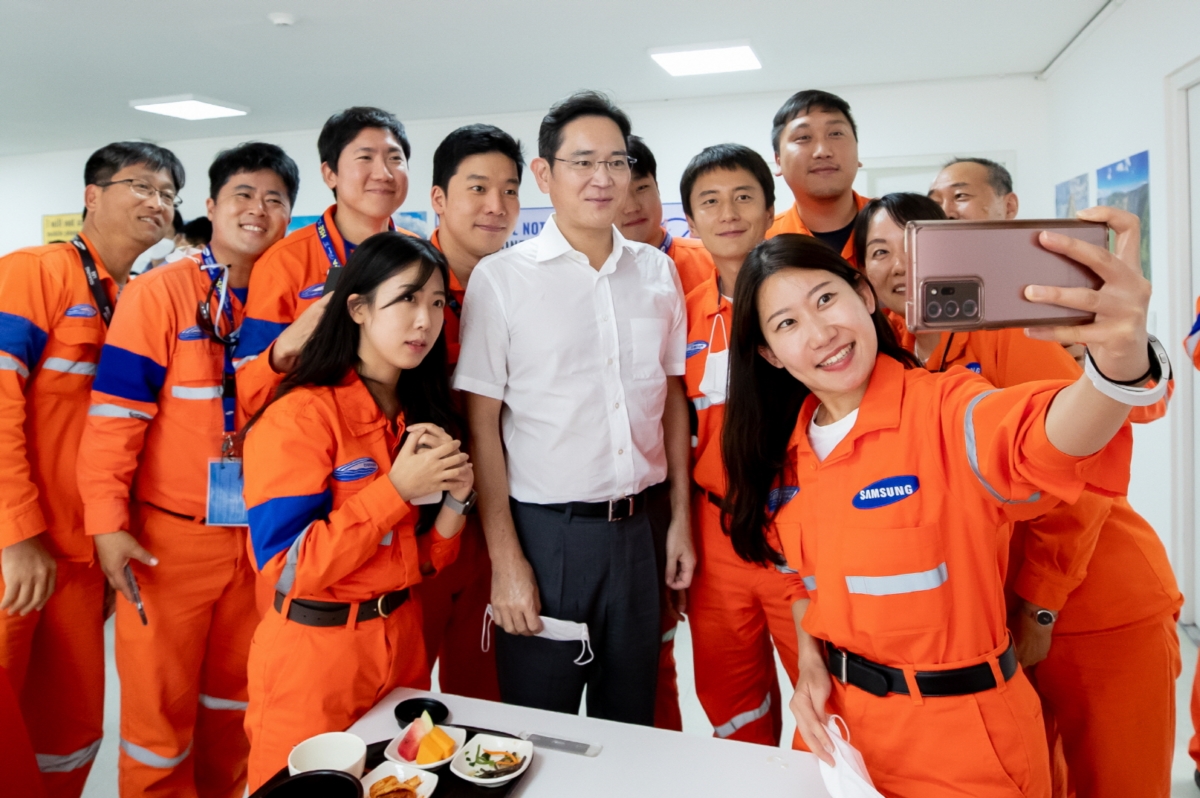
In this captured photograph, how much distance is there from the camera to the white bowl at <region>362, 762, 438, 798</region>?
1.21 meters

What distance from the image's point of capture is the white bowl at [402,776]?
1.21m

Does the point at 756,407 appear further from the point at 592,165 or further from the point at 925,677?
the point at 592,165

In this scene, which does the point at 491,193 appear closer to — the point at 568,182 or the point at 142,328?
the point at 568,182

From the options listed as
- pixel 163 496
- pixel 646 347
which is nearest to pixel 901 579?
pixel 646 347

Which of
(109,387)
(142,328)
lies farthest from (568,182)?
(109,387)

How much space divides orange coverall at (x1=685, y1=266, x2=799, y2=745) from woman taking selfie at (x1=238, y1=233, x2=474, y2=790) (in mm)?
754

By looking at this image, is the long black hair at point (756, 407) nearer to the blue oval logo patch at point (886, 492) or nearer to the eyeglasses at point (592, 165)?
the blue oval logo patch at point (886, 492)

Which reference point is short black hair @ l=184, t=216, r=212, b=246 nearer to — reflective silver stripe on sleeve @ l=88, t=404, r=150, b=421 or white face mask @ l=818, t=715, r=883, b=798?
reflective silver stripe on sleeve @ l=88, t=404, r=150, b=421

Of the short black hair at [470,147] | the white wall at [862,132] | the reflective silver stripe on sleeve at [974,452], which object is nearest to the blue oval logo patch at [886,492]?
the reflective silver stripe on sleeve at [974,452]

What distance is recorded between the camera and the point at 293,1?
4.30 metres

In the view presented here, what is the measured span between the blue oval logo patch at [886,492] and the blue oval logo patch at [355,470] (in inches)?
41.1

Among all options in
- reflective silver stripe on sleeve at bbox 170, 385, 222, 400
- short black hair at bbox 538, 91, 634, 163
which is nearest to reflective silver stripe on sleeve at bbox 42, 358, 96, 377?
reflective silver stripe on sleeve at bbox 170, 385, 222, 400

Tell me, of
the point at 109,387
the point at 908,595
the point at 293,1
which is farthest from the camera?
the point at 293,1

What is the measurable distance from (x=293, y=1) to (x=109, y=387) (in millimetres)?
3116
